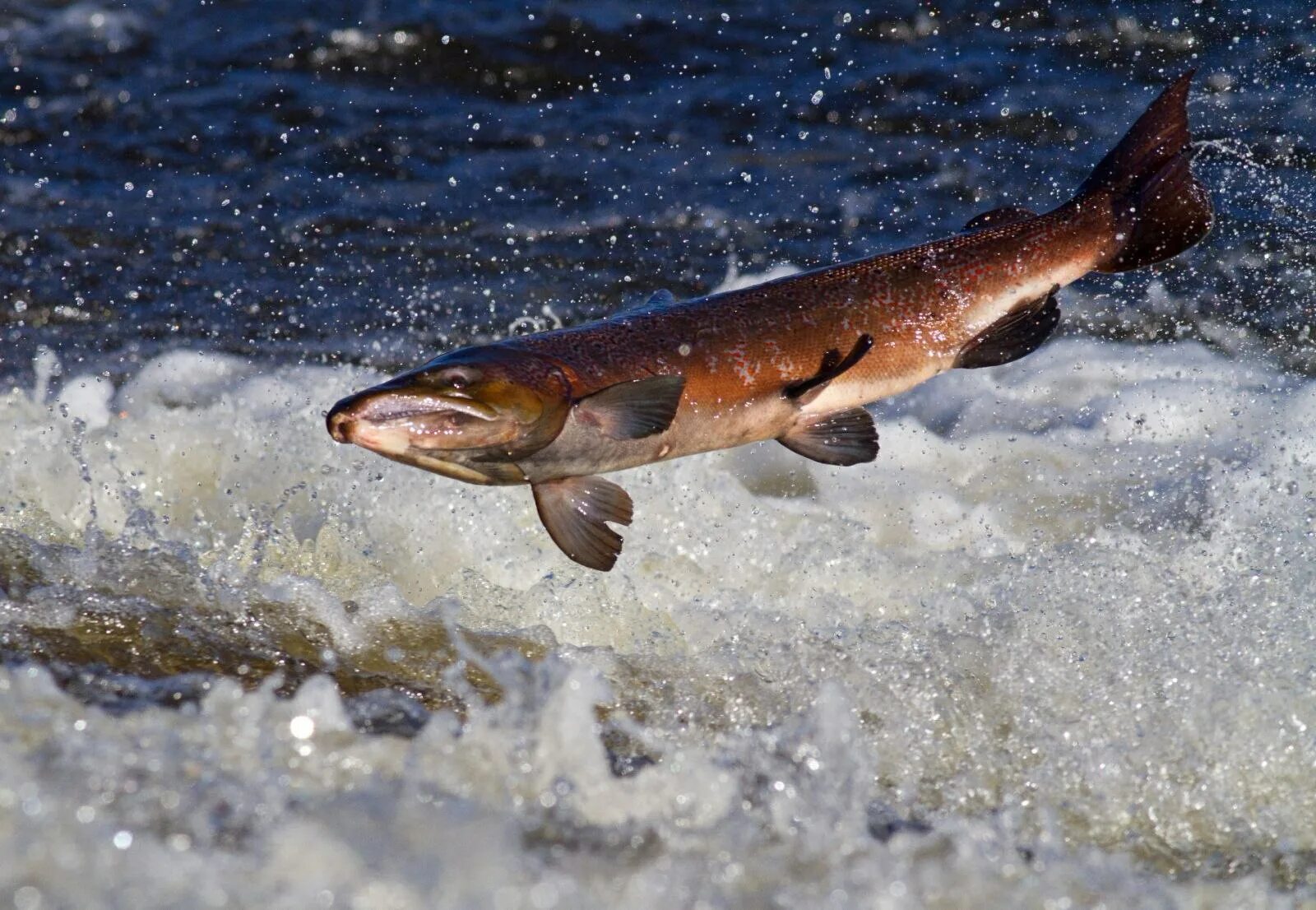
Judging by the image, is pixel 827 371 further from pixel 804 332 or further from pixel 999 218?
pixel 999 218

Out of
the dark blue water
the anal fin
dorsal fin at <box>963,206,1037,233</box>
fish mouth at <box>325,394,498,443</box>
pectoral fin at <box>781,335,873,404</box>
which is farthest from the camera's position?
the dark blue water

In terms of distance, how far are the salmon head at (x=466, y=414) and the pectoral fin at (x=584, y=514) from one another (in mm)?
126

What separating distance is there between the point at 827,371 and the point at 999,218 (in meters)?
0.56

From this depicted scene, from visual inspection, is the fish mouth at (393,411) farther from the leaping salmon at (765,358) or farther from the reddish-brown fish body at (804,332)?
the reddish-brown fish body at (804,332)

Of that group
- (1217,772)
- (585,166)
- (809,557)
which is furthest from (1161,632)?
(585,166)

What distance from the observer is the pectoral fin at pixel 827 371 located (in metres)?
2.69

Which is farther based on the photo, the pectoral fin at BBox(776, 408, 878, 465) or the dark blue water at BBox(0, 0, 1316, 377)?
the dark blue water at BBox(0, 0, 1316, 377)

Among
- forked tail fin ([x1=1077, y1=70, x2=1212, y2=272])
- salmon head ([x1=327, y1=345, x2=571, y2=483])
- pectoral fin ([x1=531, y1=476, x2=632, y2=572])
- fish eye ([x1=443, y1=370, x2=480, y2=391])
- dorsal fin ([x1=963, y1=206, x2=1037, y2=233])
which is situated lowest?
pectoral fin ([x1=531, y1=476, x2=632, y2=572])

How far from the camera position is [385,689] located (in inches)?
130

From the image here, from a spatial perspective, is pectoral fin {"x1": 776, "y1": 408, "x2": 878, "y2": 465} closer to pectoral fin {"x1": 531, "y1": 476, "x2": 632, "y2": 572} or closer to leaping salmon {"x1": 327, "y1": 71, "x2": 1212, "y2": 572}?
leaping salmon {"x1": 327, "y1": 71, "x2": 1212, "y2": 572}

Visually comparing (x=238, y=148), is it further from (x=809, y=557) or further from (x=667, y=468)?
(x=809, y=557)

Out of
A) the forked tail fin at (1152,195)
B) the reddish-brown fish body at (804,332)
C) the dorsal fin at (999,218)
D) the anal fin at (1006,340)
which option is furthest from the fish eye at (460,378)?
the forked tail fin at (1152,195)

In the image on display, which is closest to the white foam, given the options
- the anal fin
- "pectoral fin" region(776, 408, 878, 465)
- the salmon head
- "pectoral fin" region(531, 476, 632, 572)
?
"pectoral fin" region(531, 476, 632, 572)

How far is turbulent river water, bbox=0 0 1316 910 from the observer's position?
273 cm
